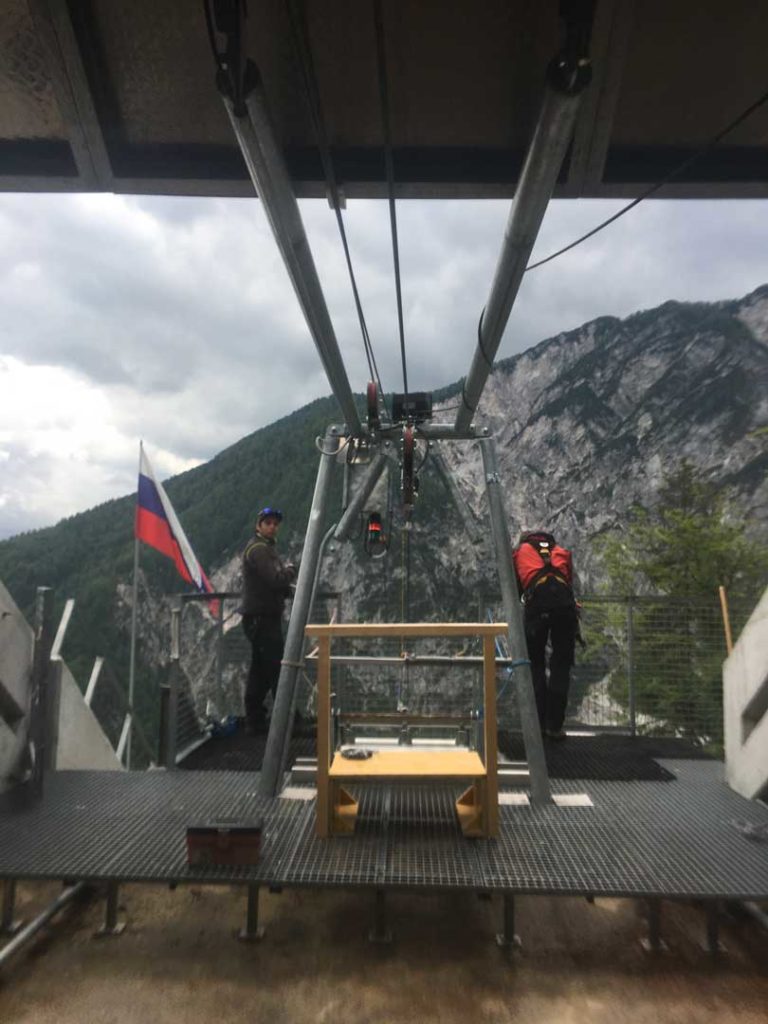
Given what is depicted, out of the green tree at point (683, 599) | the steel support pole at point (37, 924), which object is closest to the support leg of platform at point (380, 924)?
the steel support pole at point (37, 924)

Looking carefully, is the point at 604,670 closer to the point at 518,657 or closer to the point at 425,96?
the point at 518,657

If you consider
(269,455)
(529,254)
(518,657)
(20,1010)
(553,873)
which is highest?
(269,455)

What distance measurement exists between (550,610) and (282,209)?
4.01 meters

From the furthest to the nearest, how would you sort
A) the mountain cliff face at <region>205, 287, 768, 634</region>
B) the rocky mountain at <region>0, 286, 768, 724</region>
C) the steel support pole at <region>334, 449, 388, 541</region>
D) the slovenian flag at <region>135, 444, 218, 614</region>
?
the rocky mountain at <region>0, 286, 768, 724</region>, the mountain cliff face at <region>205, 287, 768, 634</region>, the slovenian flag at <region>135, 444, 218, 614</region>, the steel support pole at <region>334, 449, 388, 541</region>

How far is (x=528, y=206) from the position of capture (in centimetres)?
229

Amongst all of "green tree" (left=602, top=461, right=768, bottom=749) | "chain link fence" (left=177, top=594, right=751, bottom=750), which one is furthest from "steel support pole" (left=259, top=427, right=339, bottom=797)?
"green tree" (left=602, top=461, right=768, bottom=749)

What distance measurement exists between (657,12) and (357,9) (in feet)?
4.06

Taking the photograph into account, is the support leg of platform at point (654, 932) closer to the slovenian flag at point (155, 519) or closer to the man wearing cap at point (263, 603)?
the man wearing cap at point (263, 603)

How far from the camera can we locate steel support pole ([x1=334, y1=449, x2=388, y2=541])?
15.9 ft

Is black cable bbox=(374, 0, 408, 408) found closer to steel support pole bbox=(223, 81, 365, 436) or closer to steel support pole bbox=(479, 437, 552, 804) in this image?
steel support pole bbox=(223, 81, 365, 436)

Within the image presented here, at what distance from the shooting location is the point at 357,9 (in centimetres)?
256

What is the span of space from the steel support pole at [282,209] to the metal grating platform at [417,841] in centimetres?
259

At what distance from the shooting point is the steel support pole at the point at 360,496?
4.83 metres

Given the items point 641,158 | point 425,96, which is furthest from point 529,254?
point 641,158
